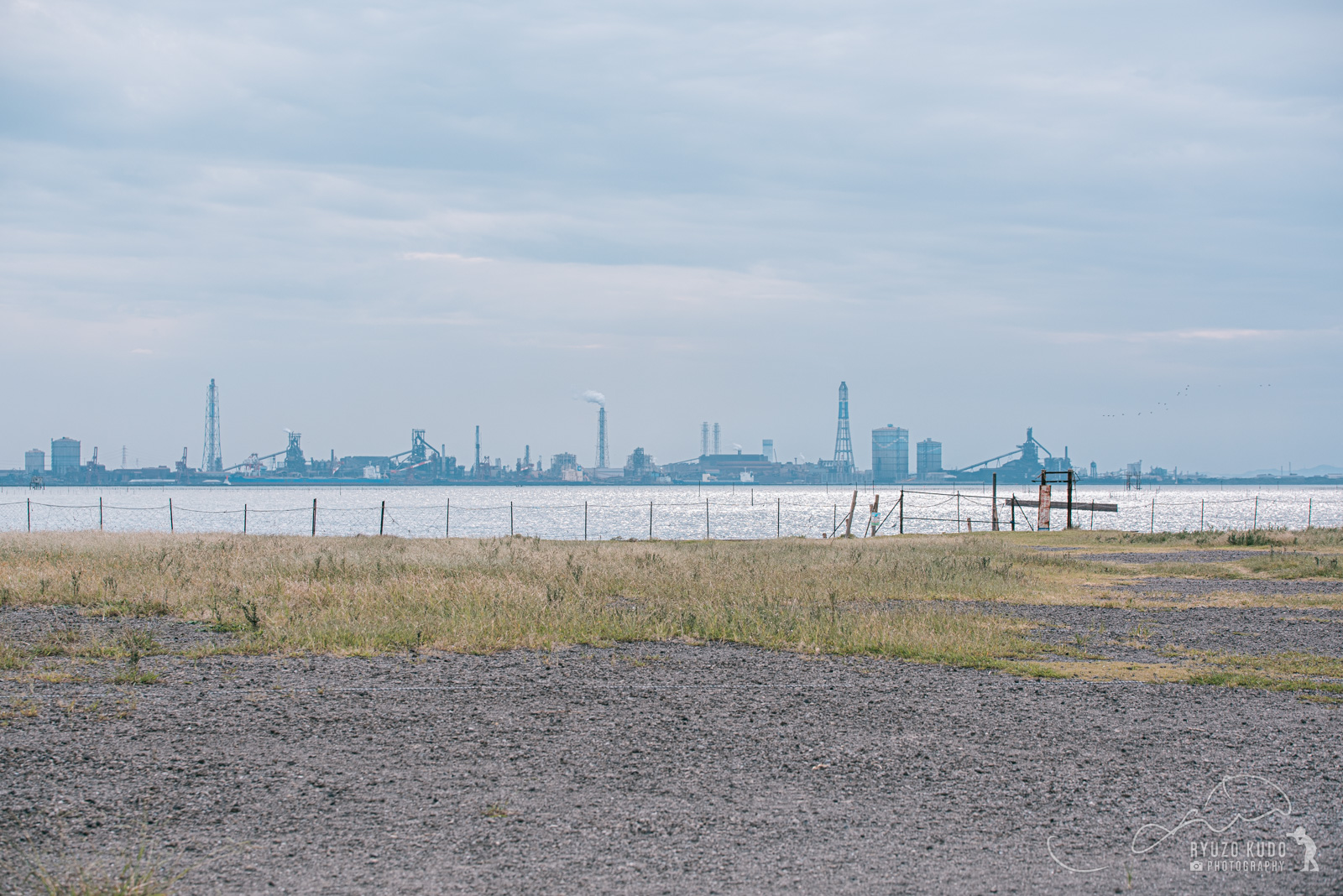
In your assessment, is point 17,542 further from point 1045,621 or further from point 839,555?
point 1045,621

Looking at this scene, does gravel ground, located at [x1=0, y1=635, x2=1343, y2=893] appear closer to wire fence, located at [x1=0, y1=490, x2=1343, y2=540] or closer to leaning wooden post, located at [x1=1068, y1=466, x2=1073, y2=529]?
leaning wooden post, located at [x1=1068, y1=466, x2=1073, y2=529]

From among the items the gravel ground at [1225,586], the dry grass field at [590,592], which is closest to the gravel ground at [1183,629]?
the dry grass field at [590,592]

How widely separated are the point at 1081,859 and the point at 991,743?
8.71 feet

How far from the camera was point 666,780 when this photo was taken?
7594mm

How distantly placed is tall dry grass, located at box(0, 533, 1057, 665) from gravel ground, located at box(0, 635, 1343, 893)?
235 centimetres

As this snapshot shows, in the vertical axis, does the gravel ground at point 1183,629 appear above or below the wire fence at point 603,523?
above

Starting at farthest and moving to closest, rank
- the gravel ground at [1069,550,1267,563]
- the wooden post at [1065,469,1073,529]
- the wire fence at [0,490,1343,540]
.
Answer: the wire fence at [0,490,1343,540] < the wooden post at [1065,469,1073,529] < the gravel ground at [1069,550,1267,563]

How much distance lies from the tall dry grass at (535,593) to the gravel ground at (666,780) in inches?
92.6

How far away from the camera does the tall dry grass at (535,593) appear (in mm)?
13938

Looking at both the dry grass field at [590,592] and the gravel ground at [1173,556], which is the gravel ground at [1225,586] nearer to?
the dry grass field at [590,592]

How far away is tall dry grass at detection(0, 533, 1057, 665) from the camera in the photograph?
13938 mm

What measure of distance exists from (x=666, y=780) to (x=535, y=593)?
404 inches

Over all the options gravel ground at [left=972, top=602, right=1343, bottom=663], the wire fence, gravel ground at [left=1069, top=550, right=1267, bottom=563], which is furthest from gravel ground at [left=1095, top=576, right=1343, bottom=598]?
the wire fence

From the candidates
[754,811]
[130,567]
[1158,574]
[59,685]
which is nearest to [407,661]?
[59,685]
